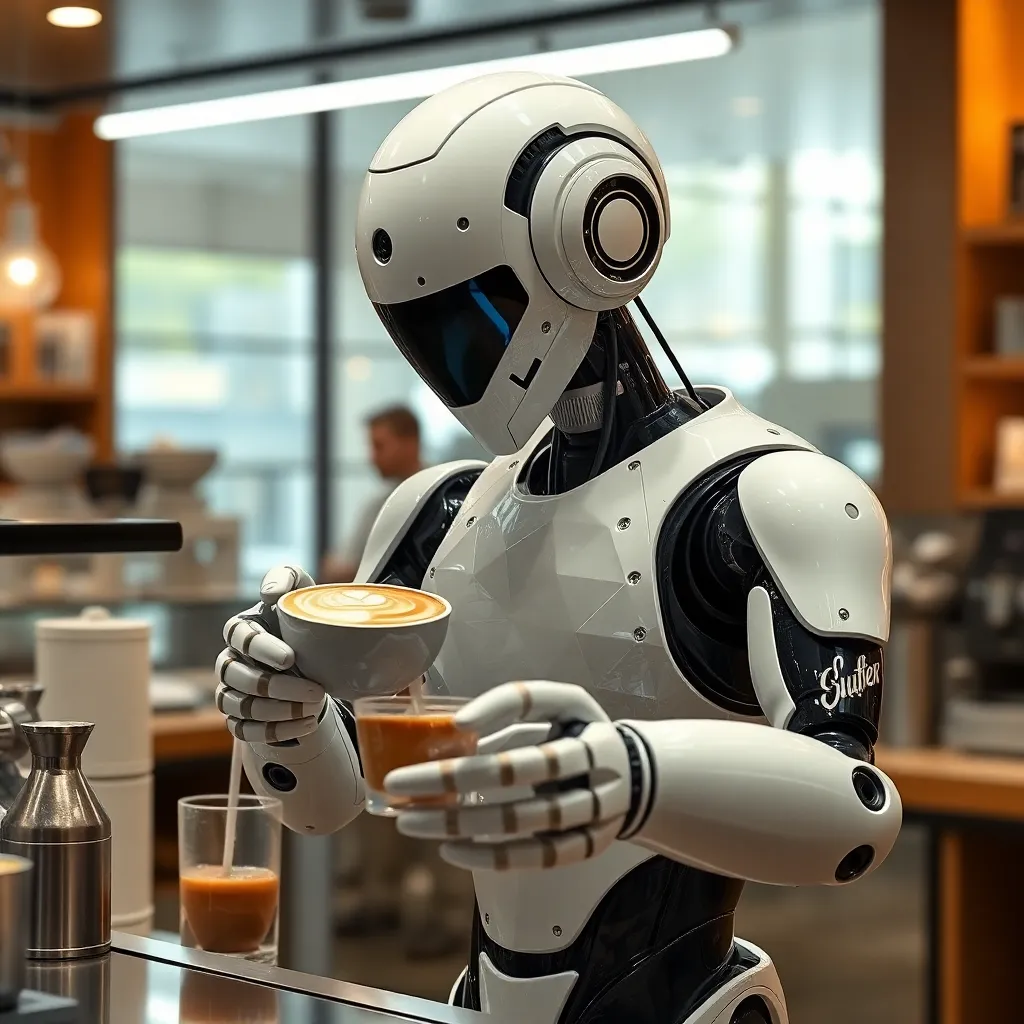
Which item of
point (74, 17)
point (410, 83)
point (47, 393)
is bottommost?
point (47, 393)

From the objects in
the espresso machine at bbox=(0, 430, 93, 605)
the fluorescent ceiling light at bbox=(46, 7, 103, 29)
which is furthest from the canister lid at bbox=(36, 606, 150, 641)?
the fluorescent ceiling light at bbox=(46, 7, 103, 29)

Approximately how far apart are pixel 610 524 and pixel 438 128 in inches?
15.7

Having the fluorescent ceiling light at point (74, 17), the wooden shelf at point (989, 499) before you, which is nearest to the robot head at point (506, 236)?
the wooden shelf at point (989, 499)

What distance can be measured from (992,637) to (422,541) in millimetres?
2697

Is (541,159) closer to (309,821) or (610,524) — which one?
(610,524)

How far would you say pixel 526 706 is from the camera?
48.3 inches

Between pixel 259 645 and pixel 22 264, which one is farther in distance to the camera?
pixel 22 264

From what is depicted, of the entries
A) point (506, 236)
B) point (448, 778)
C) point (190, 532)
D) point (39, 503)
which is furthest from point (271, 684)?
point (39, 503)

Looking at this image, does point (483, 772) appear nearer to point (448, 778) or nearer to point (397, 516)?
point (448, 778)

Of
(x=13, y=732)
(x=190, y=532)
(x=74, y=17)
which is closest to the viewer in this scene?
(x=13, y=732)

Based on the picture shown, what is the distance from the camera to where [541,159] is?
1571mm

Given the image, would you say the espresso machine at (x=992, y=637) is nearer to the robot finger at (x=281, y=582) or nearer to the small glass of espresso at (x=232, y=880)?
the small glass of espresso at (x=232, y=880)

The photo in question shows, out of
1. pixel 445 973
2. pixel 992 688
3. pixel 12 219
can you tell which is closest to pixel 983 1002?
pixel 992 688

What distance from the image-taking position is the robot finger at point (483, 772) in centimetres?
117
